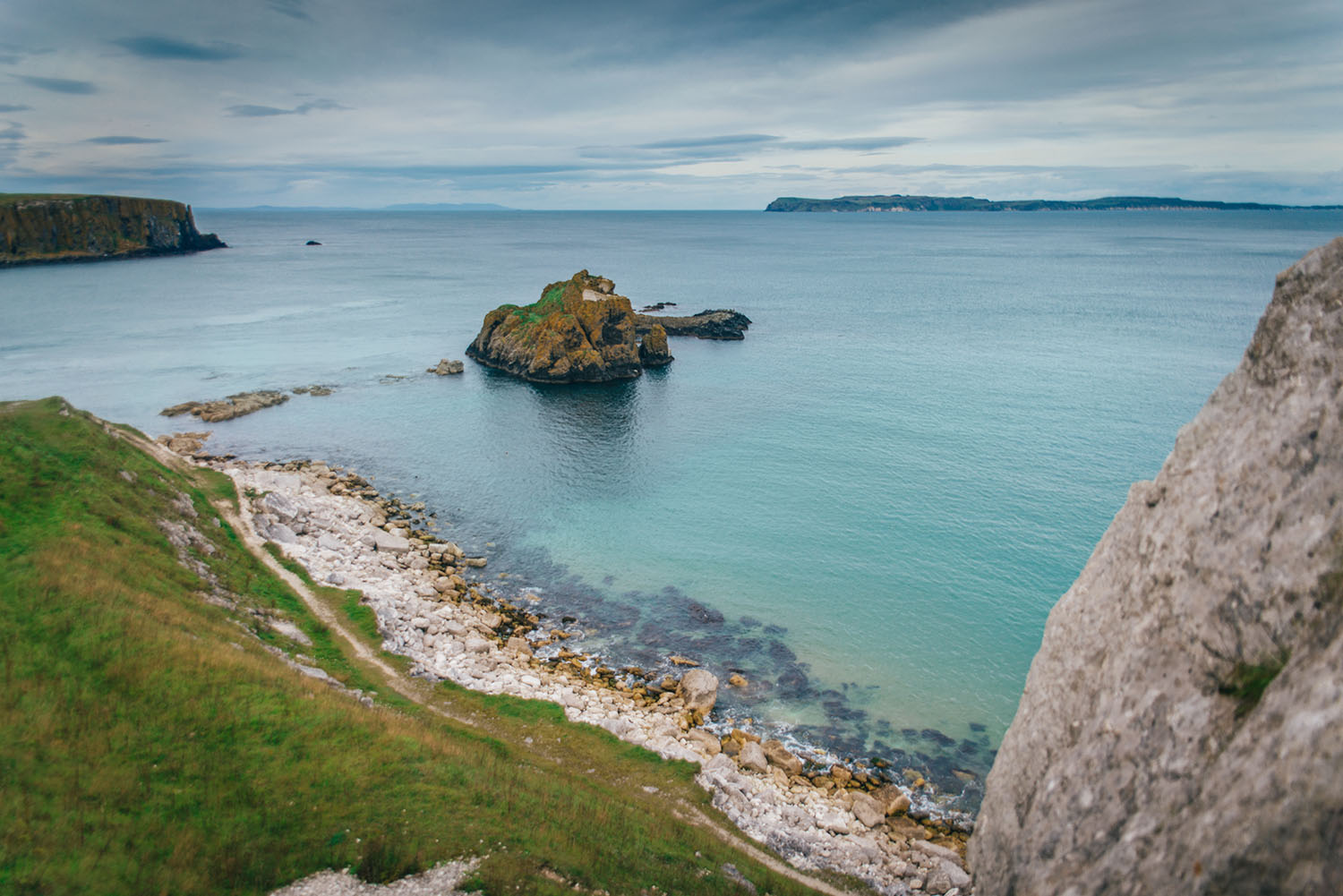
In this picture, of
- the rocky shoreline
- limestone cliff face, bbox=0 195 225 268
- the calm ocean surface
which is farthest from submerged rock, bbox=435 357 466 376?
limestone cliff face, bbox=0 195 225 268

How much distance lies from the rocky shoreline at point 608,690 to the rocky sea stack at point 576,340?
37993mm

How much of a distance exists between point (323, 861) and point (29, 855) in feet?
19.2

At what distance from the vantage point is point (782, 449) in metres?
62.2

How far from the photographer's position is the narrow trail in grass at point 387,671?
22.1 metres

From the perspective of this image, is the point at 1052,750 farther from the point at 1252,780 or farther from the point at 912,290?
the point at 912,290

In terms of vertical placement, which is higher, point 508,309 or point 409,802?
point 508,309

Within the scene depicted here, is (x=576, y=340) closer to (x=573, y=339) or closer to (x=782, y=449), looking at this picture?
(x=573, y=339)

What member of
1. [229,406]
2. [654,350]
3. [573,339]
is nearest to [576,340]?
[573,339]

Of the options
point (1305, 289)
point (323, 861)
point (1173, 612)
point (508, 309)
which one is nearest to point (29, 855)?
point (323, 861)

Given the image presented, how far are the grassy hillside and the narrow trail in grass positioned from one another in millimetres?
257

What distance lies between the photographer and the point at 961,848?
961 inches

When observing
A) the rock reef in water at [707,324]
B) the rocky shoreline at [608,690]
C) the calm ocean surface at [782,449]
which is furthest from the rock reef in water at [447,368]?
the rocky shoreline at [608,690]

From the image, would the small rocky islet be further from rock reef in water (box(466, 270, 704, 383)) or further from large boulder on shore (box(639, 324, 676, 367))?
large boulder on shore (box(639, 324, 676, 367))

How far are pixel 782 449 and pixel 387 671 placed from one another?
40092 mm
